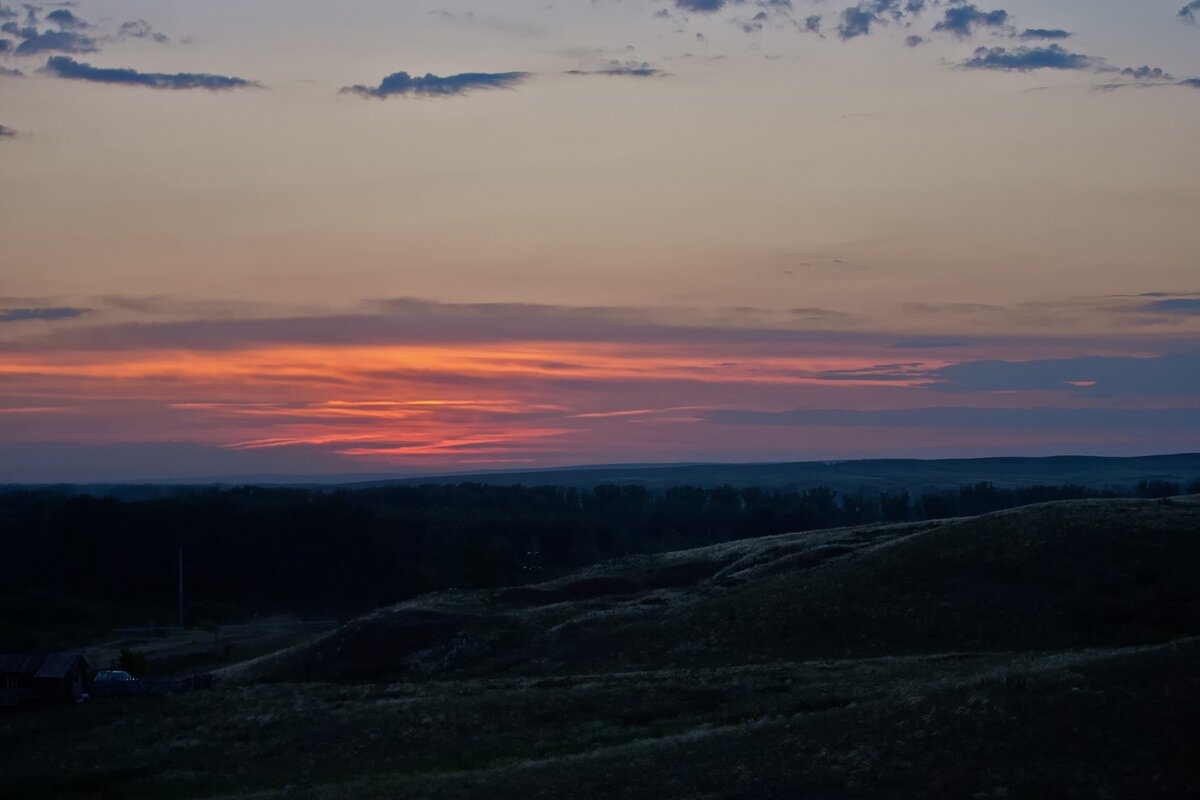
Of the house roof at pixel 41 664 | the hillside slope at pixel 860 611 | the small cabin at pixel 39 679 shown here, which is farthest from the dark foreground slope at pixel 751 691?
the house roof at pixel 41 664

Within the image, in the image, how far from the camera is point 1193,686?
89.0ft

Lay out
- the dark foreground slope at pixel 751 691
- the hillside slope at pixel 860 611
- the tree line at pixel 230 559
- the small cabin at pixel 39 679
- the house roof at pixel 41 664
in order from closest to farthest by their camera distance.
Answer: the dark foreground slope at pixel 751 691 → the small cabin at pixel 39 679 → the house roof at pixel 41 664 → the hillside slope at pixel 860 611 → the tree line at pixel 230 559

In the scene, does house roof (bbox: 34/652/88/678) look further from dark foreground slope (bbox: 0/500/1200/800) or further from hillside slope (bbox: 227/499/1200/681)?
hillside slope (bbox: 227/499/1200/681)

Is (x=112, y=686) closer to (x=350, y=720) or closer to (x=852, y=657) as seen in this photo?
(x=350, y=720)

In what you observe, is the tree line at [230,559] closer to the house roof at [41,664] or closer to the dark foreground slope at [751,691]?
the dark foreground slope at [751,691]

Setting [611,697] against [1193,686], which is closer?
[1193,686]

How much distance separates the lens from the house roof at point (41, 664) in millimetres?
50312

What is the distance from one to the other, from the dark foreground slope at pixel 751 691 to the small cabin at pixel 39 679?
7.39 ft

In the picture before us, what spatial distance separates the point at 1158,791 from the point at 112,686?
138ft

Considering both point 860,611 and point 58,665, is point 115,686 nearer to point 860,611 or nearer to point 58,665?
point 58,665

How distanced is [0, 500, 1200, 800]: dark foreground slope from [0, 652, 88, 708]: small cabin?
2.25 m

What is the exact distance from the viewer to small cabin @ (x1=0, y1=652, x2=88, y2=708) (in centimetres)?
5012

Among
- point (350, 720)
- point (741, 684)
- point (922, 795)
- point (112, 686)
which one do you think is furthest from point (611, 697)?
point (112, 686)

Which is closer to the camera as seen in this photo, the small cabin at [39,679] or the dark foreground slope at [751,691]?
the dark foreground slope at [751,691]
